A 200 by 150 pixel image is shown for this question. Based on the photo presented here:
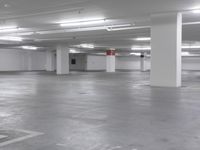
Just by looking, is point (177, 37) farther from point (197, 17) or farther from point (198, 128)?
point (198, 128)

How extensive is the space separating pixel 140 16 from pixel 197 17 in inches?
114

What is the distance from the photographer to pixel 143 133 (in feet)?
13.2

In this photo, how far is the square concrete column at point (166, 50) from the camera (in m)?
12.0

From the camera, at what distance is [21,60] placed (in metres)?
40.4

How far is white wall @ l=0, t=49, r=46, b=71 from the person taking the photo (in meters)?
37.4

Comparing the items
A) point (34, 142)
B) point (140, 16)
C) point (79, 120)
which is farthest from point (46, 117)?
point (140, 16)

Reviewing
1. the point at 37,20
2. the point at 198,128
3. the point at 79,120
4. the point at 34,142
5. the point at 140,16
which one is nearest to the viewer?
the point at 34,142

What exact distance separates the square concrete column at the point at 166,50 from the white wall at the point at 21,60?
29.3 meters

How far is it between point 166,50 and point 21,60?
32.2 meters

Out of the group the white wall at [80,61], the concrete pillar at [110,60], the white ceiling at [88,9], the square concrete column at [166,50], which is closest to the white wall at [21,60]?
the white wall at [80,61]

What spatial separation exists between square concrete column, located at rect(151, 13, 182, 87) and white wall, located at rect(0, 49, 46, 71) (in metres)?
29.3

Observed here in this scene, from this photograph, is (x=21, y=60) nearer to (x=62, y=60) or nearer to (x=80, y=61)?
(x=80, y=61)

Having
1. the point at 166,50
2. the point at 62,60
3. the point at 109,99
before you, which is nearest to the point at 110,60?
the point at 62,60

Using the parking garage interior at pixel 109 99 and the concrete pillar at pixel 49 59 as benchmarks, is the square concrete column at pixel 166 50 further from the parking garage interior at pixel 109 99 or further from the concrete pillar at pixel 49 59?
the concrete pillar at pixel 49 59
